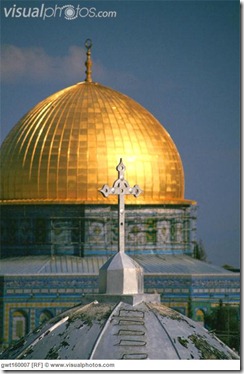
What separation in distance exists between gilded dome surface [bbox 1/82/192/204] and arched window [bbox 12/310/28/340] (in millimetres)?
3412

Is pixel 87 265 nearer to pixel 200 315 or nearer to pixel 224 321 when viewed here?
pixel 200 315

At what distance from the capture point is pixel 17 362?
52.0 feet

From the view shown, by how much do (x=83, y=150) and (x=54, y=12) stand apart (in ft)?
58.1

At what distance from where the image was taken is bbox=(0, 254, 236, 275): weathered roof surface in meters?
38.9

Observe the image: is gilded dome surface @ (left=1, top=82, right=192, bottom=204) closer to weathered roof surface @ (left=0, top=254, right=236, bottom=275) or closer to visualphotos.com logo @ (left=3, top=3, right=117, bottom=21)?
weathered roof surface @ (left=0, top=254, right=236, bottom=275)

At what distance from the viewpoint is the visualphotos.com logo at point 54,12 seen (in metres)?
22.6

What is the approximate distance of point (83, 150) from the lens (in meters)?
40.9

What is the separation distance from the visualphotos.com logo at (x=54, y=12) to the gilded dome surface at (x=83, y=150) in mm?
16840

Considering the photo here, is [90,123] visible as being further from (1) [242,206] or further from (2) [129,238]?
(1) [242,206]

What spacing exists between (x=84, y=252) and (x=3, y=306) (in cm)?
265

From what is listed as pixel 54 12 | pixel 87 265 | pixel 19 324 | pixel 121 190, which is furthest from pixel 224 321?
pixel 121 190

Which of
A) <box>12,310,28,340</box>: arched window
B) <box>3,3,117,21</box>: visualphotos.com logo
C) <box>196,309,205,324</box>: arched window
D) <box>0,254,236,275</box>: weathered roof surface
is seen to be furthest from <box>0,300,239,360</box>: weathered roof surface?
<box>196,309,205,324</box>: arched window

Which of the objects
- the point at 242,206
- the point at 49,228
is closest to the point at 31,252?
the point at 49,228

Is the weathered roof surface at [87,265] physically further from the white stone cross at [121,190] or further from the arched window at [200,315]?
the white stone cross at [121,190]
